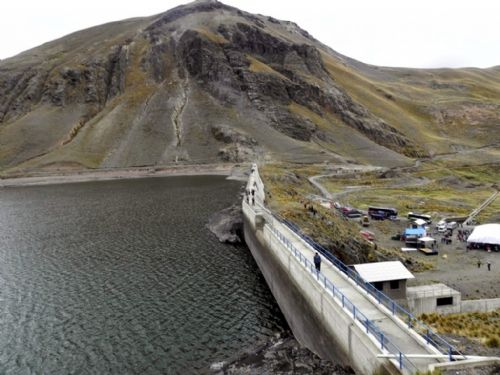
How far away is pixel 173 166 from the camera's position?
16275 cm

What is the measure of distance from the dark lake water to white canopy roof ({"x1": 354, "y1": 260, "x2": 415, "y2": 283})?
8048 mm

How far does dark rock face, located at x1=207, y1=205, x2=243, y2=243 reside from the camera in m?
61.2

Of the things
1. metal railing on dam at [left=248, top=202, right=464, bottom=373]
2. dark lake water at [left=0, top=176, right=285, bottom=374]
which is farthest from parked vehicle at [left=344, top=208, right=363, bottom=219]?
A: metal railing on dam at [left=248, top=202, right=464, bottom=373]

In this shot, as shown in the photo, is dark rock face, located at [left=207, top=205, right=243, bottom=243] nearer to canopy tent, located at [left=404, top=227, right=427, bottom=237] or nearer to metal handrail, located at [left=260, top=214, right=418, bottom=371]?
canopy tent, located at [left=404, top=227, right=427, bottom=237]

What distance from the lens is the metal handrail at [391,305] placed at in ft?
62.1

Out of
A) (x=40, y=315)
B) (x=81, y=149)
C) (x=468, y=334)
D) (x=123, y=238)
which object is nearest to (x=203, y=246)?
(x=123, y=238)

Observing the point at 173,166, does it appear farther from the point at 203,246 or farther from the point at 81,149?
the point at 203,246

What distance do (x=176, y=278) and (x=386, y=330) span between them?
2883cm

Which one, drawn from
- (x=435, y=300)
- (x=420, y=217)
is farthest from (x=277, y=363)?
(x=420, y=217)

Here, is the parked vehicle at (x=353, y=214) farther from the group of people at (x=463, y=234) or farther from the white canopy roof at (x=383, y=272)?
the white canopy roof at (x=383, y=272)

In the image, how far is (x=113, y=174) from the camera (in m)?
159

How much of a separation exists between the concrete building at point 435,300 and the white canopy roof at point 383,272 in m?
1.59

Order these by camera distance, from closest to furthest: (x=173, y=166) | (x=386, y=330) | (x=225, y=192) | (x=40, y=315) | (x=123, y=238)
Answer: (x=386, y=330) < (x=40, y=315) < (x=123, y=238) < (x=225, y=192) < (x=173, y=166)

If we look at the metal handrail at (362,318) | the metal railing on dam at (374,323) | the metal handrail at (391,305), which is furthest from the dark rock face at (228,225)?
the metal handrail at (362,318)
